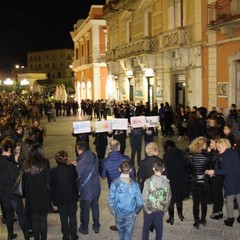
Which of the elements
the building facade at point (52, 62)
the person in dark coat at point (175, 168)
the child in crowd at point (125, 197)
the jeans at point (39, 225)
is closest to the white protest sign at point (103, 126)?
the person in dark coat at point (175, 168)

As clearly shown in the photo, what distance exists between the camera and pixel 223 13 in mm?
17141

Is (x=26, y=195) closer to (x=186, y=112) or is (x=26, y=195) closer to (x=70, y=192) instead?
(x=70, y=192)

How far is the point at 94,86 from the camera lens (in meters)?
40.7

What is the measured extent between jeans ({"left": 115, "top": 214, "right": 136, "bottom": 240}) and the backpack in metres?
0.31

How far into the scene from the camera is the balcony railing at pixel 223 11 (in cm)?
1616

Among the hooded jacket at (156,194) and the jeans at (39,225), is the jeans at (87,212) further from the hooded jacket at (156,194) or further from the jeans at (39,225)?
the hooded jacket at (156,194)

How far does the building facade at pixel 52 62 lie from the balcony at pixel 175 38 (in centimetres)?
8540

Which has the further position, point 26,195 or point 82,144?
point 82,144

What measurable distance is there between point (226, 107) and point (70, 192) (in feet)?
41.4

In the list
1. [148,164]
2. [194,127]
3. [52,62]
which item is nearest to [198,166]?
[148,164]

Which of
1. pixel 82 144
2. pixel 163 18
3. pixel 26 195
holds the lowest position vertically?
pixel 26 195

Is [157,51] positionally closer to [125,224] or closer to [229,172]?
[229,172]

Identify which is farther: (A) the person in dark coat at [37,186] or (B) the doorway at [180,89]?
(B) the doorway at [180,89]

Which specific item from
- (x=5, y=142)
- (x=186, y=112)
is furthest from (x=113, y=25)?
(x=5, y=142)
